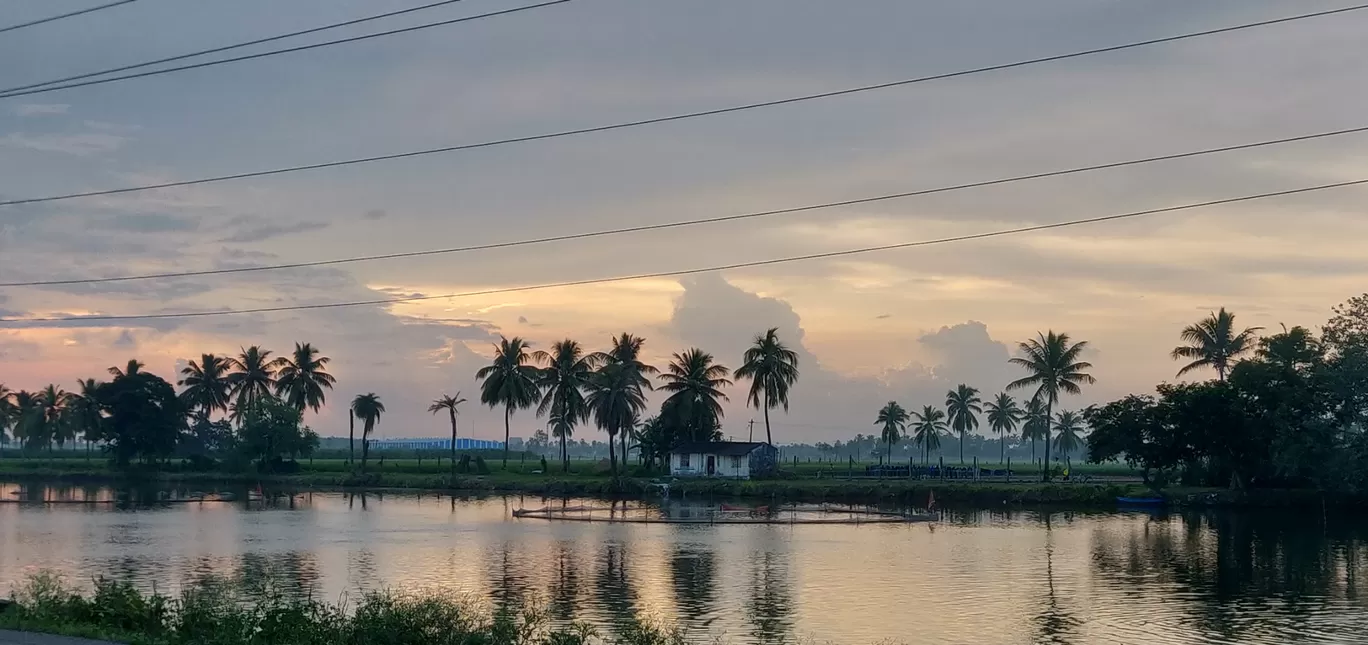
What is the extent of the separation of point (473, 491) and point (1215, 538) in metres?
65.3

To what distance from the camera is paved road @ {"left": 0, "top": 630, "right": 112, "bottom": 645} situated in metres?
18.8

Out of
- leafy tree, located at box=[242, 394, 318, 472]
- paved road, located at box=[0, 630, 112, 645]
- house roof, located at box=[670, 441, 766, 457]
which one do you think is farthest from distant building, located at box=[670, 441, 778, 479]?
paved road, located at box=[0, 630, 112, 645]

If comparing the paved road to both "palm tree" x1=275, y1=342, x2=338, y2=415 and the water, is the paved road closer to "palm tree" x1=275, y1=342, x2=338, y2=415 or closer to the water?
the water

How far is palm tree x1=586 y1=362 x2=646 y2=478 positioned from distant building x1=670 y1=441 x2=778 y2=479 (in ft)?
17.8

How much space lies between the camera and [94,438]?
129 metres

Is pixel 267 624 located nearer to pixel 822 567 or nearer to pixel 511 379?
pixel 822 567

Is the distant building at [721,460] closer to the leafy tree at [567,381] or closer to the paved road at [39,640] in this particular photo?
the leafy tree at [567,381]

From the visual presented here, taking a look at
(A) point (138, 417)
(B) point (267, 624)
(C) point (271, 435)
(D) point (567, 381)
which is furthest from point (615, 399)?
(B) point (267, 624)

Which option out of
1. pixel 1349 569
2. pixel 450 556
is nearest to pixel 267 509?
pixel 450 556

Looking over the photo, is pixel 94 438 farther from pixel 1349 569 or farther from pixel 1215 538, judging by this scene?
pixel 1349 569

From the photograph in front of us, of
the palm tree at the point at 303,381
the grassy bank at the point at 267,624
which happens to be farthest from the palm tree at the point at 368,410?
the grassy bank at the point at 267,624

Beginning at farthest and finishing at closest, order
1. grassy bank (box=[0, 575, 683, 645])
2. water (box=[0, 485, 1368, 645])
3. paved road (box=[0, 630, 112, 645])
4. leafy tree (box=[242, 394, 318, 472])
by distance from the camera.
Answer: leafy tree (box=[242, 394, 318, 472]), water (box=[0, 485, 1368, 645]), grassy bank (box=[0, 575, 683, 645]), paved road (box=[0, 630, 112, 645])

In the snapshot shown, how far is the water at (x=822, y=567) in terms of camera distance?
34.2m

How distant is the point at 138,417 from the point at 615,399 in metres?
54.4
